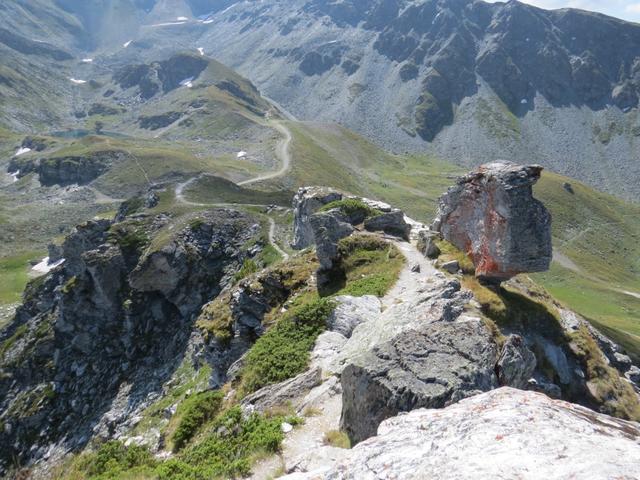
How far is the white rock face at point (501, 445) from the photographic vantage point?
25.9 feet

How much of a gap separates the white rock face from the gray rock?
665cm

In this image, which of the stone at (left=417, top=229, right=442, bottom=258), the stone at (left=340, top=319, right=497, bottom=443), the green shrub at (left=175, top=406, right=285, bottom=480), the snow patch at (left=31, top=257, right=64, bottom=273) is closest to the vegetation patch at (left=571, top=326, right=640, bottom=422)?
the stone at (left=417, top=229, right=442, bottom=258)

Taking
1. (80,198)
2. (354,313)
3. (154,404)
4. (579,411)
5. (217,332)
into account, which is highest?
(579,411)

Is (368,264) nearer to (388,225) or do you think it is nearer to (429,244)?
(429,244)

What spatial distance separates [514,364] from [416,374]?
192 inches

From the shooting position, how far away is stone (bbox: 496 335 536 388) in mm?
15906

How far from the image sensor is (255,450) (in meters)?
14.2

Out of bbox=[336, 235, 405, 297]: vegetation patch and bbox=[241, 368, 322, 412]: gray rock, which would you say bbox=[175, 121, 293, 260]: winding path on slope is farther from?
bbox=[241, 368, 322, 412]: gray rock

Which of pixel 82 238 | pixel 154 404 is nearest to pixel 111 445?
pixel 154 404

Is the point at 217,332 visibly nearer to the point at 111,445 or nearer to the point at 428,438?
the point at 111,445

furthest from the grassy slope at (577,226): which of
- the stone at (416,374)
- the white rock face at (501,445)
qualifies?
the white rock face at (501,445)

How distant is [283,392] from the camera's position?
60.4 feet

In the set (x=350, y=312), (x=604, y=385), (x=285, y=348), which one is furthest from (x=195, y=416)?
(x=604, y=385)

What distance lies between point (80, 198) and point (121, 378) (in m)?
125
